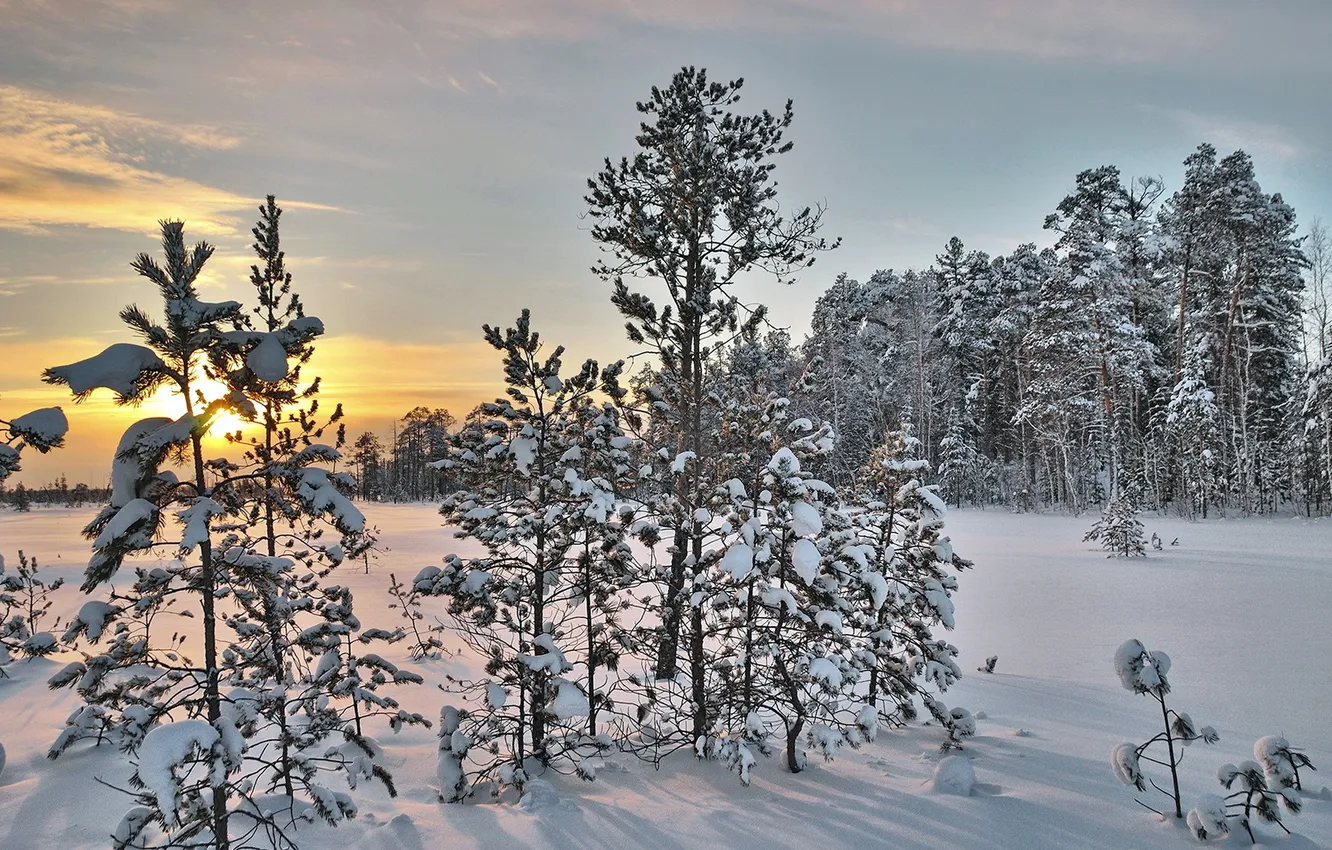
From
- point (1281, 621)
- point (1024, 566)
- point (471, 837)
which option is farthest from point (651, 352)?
point (1024, 566)

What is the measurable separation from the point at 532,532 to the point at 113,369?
156 inches

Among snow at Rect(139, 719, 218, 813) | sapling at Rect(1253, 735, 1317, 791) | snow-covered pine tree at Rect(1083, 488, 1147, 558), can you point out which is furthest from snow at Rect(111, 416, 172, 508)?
snow-covered pine tree at Rect(1083, 488, 1147, 558)

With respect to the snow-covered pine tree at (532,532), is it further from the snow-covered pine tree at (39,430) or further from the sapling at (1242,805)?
the sapling at (1242,805)

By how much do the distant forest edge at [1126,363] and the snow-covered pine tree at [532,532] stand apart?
47.8ft

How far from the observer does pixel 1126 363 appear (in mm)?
29422

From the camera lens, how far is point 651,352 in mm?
9906

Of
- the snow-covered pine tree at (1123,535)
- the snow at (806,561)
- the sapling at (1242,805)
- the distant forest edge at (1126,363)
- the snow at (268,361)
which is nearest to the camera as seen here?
the snow at (268,361)

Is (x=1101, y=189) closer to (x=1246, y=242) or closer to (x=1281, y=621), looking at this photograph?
(x=1246, y=242)

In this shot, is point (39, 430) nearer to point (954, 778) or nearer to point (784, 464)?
point (784, 464)

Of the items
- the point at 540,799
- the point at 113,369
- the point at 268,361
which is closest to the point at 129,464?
the point at 113,369

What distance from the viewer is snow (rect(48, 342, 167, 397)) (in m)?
3.84

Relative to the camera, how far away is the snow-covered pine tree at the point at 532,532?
691 centimetres

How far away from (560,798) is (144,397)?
4970 millimetres

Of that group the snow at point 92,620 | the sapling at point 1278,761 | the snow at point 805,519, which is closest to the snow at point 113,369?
the snow at point 92,620
